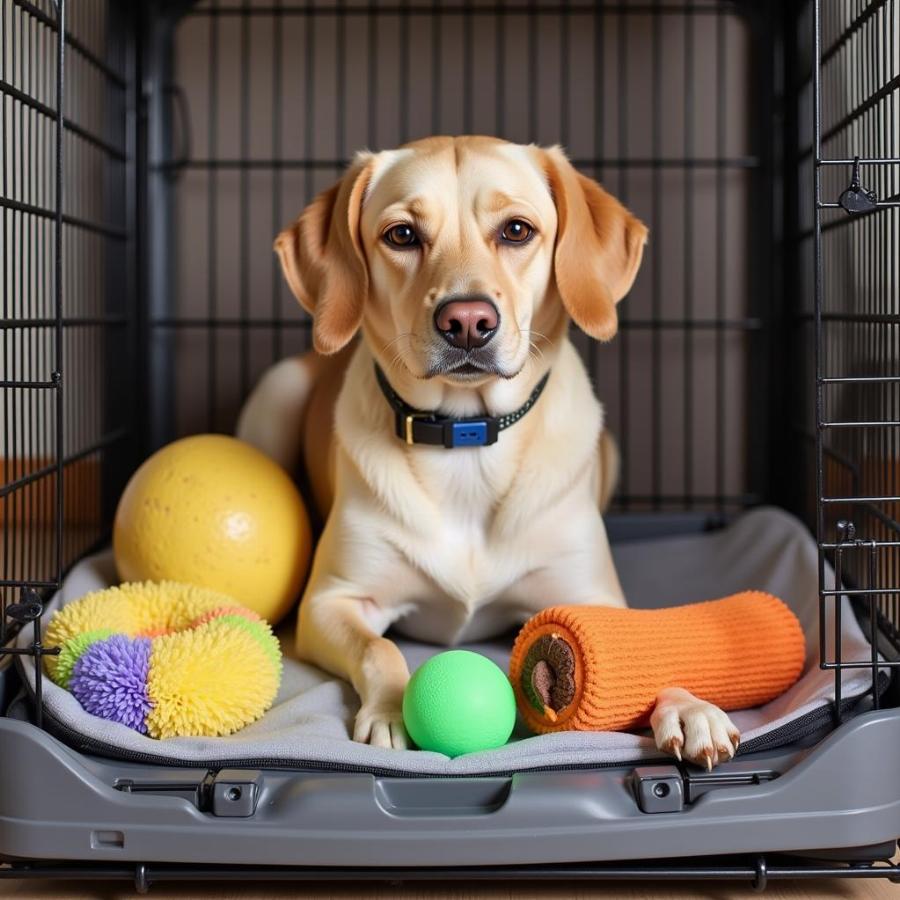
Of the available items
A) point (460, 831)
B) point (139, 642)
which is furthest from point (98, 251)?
point (460, 831)

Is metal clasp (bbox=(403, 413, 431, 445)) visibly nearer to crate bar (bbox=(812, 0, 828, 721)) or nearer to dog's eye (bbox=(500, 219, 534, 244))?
dog's eye (bbox=(500, 219, 534, 244))

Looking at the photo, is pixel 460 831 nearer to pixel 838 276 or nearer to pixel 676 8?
pixel 838 276

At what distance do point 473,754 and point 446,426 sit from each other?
62 cm

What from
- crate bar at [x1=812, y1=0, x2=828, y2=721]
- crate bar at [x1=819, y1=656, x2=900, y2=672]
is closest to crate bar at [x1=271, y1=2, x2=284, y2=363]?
crate bar at [x1=812, y1=0, x2=828, y2=721]

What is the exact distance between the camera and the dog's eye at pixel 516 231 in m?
2.01

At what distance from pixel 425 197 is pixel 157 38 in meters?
1.33

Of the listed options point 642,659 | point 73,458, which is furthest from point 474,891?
point 73,458

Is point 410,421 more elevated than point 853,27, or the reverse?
point 853,27

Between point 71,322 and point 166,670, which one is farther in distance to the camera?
point 71,322

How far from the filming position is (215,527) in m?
2.20

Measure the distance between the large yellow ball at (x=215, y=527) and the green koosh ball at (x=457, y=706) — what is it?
2.06 ft

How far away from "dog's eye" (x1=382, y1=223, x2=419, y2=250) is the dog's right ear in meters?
0.09

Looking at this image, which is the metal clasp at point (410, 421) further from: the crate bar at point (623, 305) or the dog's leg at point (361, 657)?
the crate bar at point (623, 305)

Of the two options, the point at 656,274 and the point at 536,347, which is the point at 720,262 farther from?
the point at 536,347
